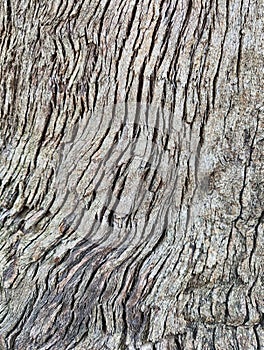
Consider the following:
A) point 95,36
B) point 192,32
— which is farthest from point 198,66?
point 95,36

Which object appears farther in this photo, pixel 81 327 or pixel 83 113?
pixel 83 113

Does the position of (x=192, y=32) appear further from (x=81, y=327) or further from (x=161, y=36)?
(x=81, y=327)

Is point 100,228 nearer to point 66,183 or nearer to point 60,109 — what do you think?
point 66,183

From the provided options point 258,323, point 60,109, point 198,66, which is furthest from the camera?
point 60,109

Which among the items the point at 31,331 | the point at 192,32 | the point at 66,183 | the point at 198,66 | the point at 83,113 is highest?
the point at 192,32

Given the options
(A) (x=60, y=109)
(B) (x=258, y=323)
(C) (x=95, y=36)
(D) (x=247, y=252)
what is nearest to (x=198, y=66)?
(C) (x=95, y=36)

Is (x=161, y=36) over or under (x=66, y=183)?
over

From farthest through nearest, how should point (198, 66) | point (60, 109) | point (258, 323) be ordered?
point (60, 109) < point (198, 66) < point (258, 323)
